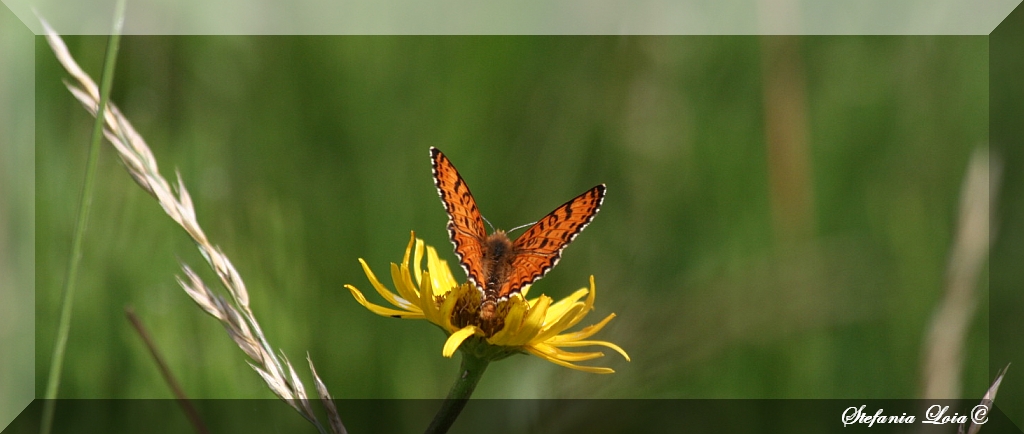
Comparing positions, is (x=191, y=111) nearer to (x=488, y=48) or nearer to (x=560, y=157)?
(x=488, y=48)

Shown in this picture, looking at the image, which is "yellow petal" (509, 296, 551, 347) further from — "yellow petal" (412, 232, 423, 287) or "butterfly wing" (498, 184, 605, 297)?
"yellow petal" (412, 232, 423, 287)

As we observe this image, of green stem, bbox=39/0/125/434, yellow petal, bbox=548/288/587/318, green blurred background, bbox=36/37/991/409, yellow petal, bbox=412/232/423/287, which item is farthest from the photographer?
green blurred background, bbox=36/37/991/409

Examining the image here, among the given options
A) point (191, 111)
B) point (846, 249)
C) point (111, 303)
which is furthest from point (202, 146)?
point (846, 249)

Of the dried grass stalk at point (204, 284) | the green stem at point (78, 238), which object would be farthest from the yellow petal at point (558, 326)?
the green stem at point (78, 238)

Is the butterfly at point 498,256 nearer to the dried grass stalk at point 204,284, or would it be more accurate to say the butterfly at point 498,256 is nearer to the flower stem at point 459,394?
the flower stem at point 459,394

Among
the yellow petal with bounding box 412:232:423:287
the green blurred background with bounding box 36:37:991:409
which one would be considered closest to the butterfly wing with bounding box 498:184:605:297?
the yellow petal with bounding box 412:232:423:287

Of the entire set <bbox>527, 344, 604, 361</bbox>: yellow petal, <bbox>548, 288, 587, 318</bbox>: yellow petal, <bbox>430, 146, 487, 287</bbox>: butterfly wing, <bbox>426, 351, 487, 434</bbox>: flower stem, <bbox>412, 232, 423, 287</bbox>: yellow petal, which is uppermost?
<bbox>430, 146, 487, 287</bbox>: butterfly wing

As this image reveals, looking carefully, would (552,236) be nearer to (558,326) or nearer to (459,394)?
(558,326)
